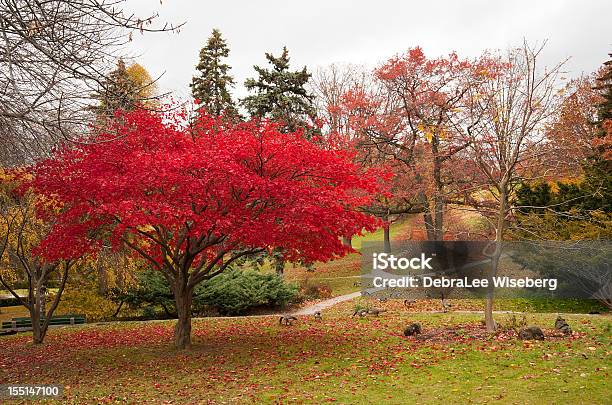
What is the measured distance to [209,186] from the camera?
35.3 ft

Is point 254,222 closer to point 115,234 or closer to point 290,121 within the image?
point 115,234

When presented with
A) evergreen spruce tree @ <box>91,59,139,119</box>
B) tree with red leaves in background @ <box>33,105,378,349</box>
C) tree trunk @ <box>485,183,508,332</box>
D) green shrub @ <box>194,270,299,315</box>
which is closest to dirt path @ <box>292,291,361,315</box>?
green shrub @ <box>194,270,299,315</box>

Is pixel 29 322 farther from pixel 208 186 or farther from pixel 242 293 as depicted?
pixel 208 186

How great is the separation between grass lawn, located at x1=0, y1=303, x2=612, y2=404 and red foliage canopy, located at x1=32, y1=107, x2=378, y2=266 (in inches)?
93.4

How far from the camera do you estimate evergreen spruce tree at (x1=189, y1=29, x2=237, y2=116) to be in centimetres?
2898

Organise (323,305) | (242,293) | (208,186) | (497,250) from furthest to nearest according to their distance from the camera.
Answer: (323,305) → (242,293) → (497,250) → (208,186)

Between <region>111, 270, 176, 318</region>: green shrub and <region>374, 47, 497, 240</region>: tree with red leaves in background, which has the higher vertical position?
<region>374, 47, 497, 240</region>: tree with red leaves in background

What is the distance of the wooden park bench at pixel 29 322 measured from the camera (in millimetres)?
17828

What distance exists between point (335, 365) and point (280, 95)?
1831cm

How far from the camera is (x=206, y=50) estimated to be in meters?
29.4

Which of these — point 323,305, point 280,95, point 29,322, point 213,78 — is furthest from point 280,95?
point 29,322

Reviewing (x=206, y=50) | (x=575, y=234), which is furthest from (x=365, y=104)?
(x=575, y=234)

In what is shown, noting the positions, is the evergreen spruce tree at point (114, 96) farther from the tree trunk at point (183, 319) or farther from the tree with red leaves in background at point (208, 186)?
the tree trunk at point (183, 319)

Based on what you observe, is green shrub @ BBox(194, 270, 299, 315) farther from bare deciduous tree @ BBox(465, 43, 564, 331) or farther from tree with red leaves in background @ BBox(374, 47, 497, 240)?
bare deciduous tree @ BBox(465, 43, 564, 331)
